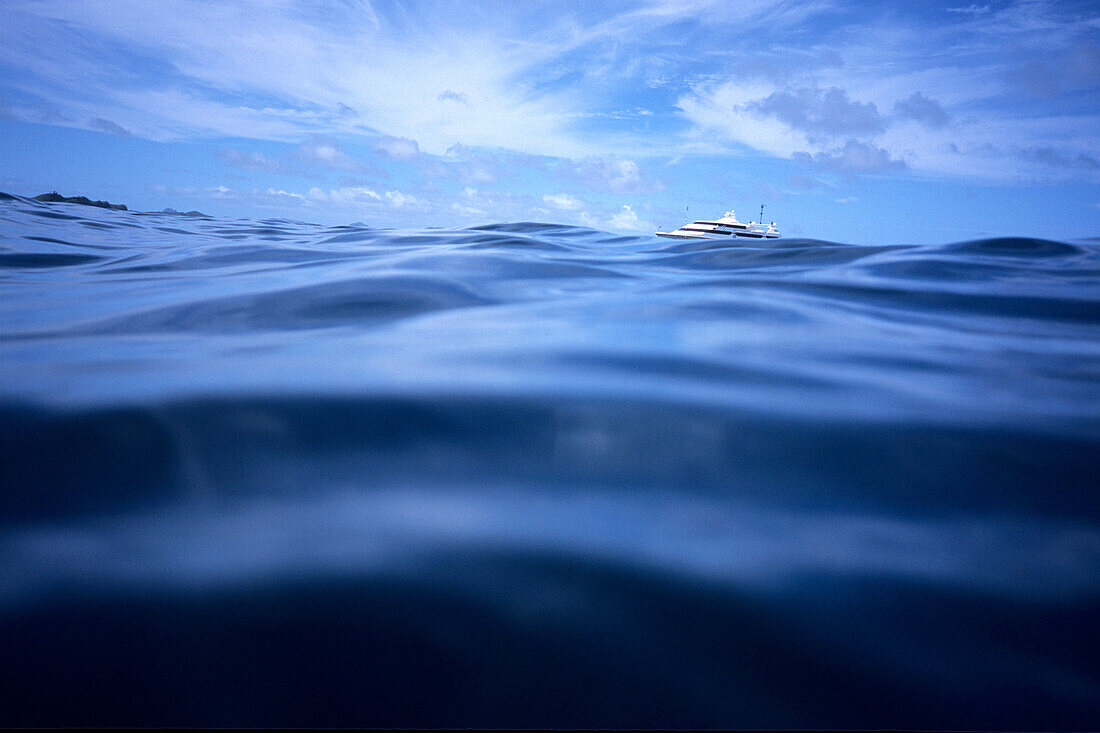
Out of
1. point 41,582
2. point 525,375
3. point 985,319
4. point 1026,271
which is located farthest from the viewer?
point 1026,271

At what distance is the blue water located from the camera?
72 cm

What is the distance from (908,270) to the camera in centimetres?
471

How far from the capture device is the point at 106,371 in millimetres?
1718

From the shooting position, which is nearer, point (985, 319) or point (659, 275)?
point (985, 319)

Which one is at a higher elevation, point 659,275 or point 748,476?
point 659,275

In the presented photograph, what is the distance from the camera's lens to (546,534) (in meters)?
0.96

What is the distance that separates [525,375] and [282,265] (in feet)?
14.1

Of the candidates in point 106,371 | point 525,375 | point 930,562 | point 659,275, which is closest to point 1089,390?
point 930,562

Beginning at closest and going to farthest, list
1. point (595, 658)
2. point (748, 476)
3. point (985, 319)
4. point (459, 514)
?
point (595, 658) < point (459, 514) < point (748, 476) < point (985, 319)

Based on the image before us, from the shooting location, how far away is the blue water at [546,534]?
0.72 metres

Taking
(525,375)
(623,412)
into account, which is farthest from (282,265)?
(623,412)

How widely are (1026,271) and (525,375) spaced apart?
16.0ft

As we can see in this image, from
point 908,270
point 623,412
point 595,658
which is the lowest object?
point 595,658

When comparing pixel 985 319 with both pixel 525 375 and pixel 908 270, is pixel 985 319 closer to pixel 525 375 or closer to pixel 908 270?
pixel 908 270
